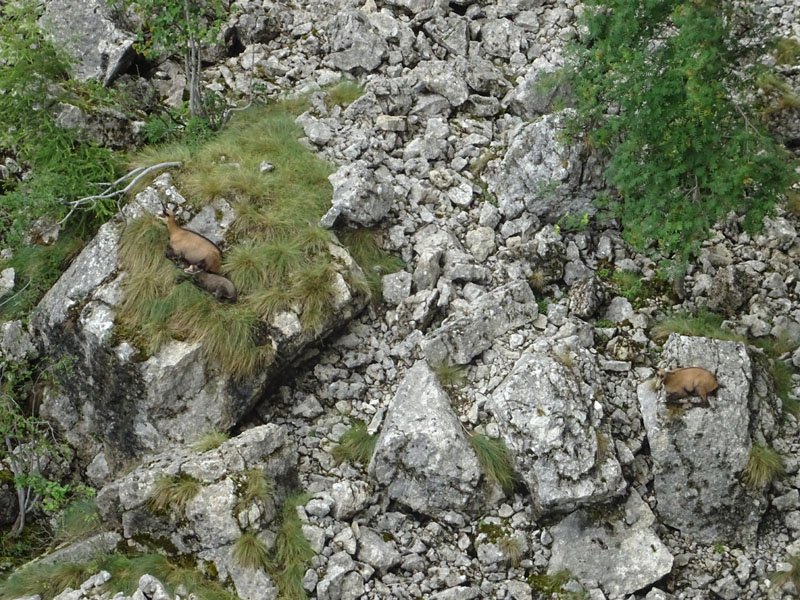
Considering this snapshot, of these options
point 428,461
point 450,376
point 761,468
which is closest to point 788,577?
point 761,468

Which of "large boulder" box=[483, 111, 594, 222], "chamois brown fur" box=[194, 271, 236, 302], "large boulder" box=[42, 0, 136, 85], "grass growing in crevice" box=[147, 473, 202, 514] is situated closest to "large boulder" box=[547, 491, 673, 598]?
"grass growing in crevice" box=[147, 473, 202, 514]

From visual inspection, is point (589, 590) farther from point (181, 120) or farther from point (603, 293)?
point (181, 120)

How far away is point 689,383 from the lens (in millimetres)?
8383

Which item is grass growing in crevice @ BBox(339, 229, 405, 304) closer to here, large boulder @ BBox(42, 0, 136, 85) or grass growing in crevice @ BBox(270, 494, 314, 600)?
grass growing in crevice @ BBox(270, 494, 314, 600)

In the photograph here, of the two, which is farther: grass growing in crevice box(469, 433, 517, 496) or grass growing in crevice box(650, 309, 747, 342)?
grass growing in crevice box(650, 309, 747, 342)

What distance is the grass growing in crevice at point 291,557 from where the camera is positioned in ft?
25.6

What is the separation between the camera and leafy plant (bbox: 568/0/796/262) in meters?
8.41

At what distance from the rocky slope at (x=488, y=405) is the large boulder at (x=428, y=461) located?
0.08 feet

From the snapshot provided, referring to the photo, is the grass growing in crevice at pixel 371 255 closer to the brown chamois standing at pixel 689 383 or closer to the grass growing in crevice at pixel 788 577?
the brown chamois standing at pixel 689 383

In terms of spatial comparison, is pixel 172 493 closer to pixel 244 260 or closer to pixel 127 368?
pixel 127 368

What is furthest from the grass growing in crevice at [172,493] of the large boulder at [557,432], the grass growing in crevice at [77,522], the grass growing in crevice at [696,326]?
the grass growing in crevice at [696,326]

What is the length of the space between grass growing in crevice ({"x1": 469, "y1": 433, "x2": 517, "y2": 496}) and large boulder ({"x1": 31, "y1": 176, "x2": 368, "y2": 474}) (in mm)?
2525

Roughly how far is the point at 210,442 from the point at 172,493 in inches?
29.2

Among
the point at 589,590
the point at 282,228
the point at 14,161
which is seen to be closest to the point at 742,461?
the point at 589,590
